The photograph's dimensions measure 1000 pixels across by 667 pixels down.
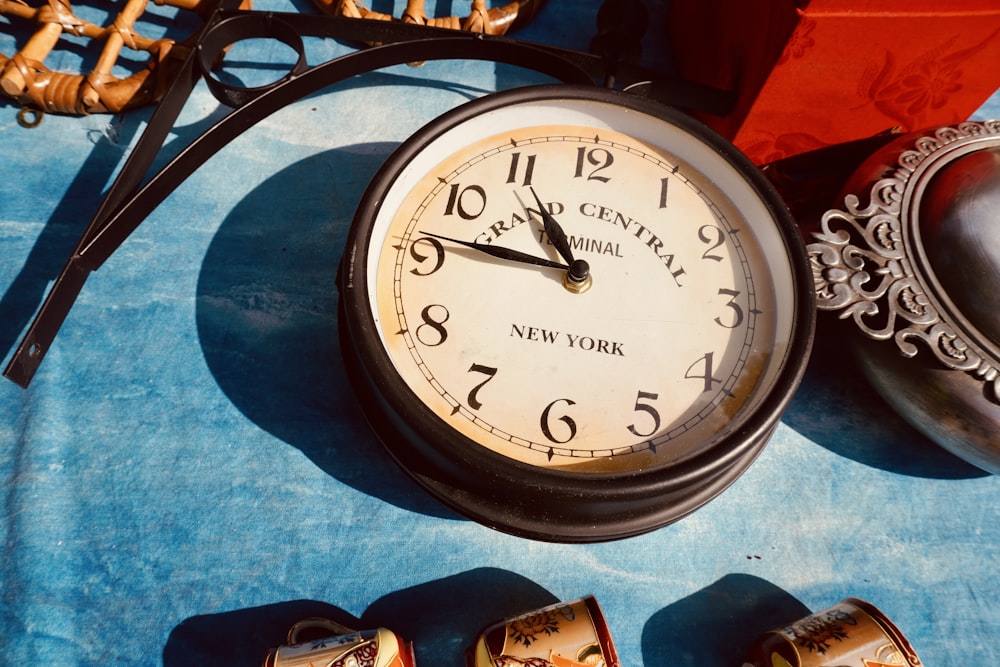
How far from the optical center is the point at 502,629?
0.76 metres

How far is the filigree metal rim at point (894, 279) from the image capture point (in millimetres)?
832

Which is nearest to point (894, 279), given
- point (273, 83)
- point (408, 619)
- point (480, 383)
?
point (480, 383)

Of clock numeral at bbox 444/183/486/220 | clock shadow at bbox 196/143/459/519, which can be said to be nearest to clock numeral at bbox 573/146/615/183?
clock numeral at bbox 444/183/486/220

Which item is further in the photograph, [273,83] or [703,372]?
[273,83]

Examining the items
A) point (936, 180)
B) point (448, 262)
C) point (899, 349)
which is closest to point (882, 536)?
point (899, 349)

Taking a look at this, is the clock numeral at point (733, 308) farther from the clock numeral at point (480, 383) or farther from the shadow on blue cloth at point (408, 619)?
the shadow on blue cloth at point (408, 619)

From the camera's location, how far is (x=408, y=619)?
2.73 ft

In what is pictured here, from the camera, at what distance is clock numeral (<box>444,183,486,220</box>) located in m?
0.88

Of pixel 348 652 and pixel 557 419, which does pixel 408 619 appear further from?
pixel 557 419

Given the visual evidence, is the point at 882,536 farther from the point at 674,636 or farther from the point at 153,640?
the point at 153,640

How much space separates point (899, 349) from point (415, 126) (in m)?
0.85

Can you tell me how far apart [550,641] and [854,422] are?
1.95ft

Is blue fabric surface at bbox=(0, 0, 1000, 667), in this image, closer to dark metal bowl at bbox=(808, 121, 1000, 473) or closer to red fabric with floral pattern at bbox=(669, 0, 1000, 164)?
dark metal bowl at bbox=(808, 121, 1000, 473)

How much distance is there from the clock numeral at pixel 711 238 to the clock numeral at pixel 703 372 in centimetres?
15
